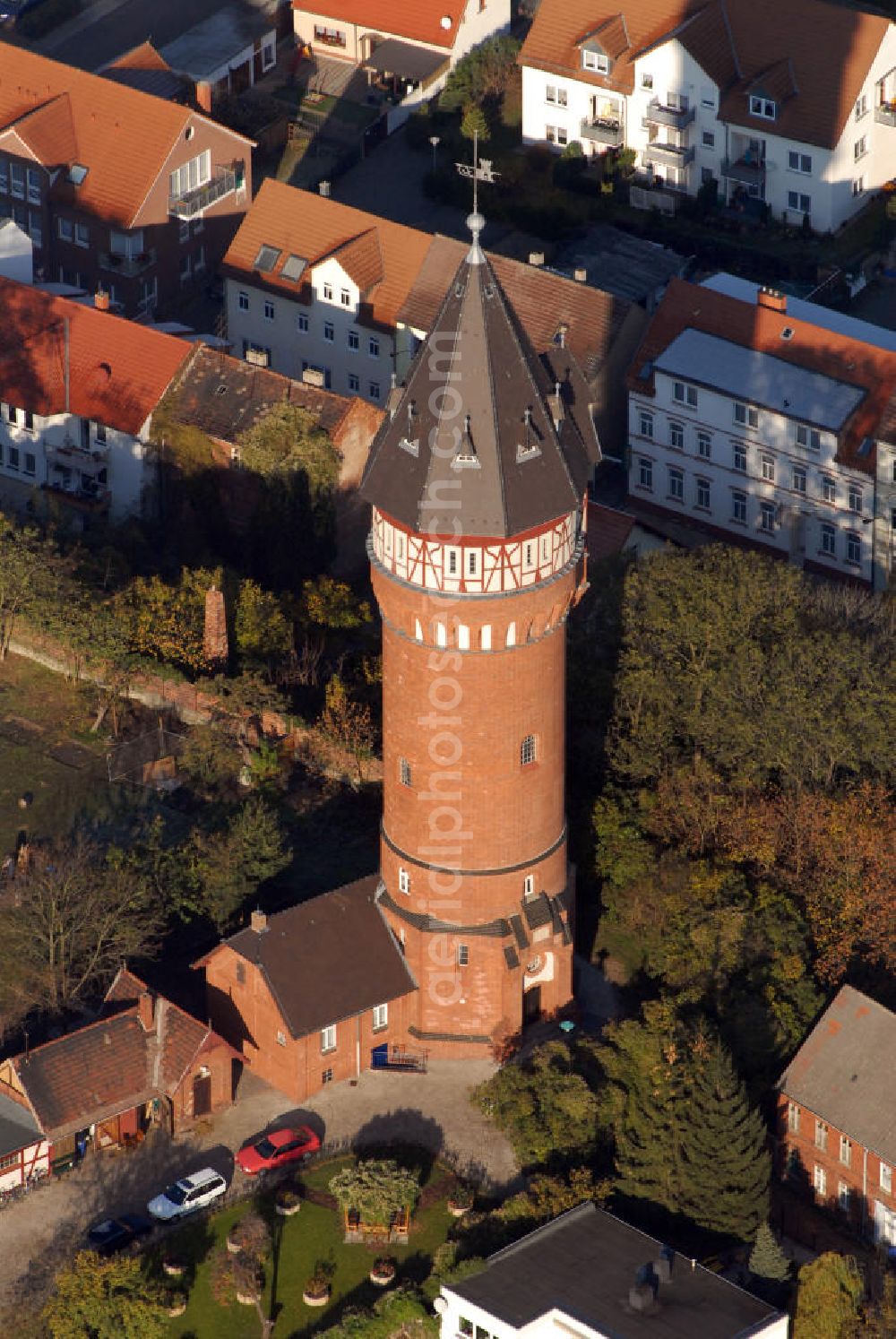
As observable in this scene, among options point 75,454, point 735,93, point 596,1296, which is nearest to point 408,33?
point 735,93

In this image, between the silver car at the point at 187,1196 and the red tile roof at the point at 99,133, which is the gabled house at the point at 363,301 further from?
the silver car at the point at 187,1196

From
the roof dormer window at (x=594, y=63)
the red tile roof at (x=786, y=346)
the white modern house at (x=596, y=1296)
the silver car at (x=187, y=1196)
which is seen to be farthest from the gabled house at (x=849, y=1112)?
the roof dormer window at (x=594, y=63)

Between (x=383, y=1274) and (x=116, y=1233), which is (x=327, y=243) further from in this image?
(x=383, y=1274)

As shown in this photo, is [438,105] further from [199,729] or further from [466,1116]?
[466,1116]

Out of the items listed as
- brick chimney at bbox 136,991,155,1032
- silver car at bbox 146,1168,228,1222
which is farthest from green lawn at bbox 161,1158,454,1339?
brick chimney at bbox 136,991,155,1032

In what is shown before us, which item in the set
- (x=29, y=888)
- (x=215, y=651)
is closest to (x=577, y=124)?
(x=215, y=651)
